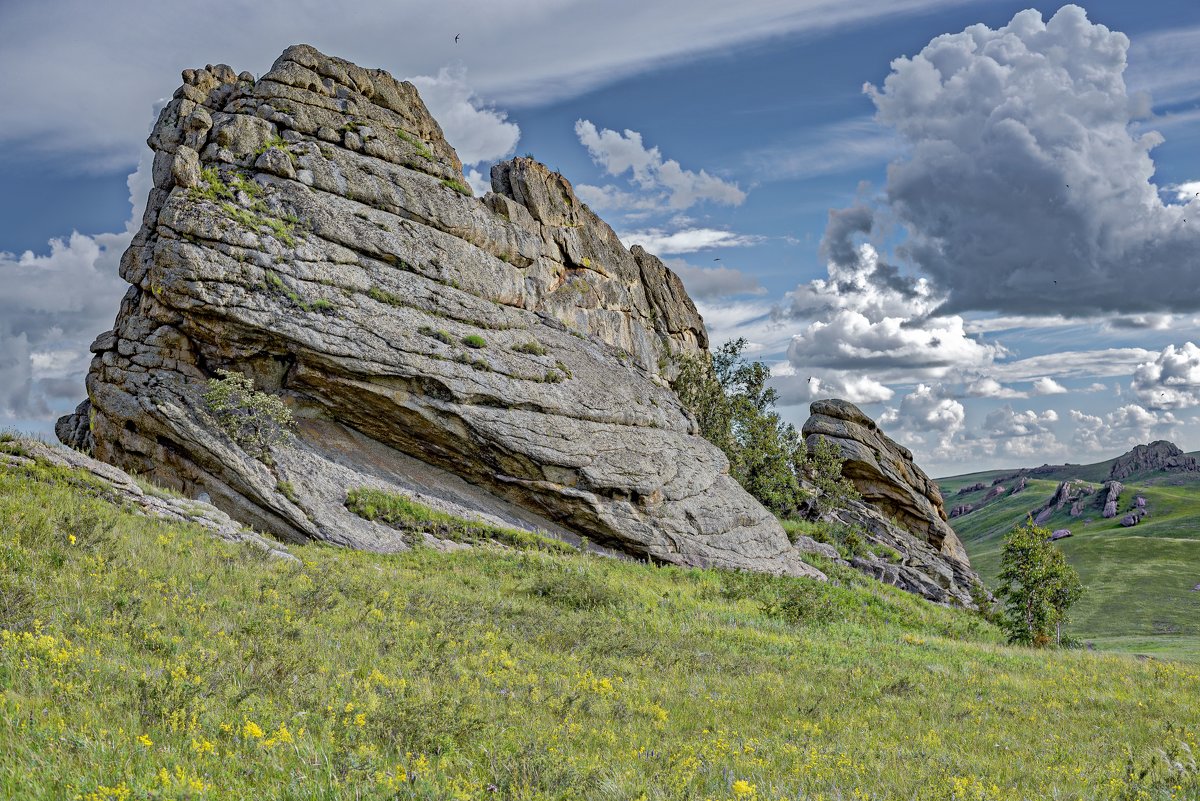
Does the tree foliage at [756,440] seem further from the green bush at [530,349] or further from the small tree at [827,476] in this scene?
the green bush at [530,349]

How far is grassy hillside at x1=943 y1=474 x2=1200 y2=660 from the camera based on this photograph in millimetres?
72375

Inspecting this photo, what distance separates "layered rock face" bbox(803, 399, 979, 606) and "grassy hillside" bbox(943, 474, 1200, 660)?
8.05 metres

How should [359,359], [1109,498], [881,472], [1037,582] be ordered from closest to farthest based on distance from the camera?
[359,359] < [1037,582] < [881,472] < [1109,498]

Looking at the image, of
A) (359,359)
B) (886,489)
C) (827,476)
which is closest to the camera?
(359,359)

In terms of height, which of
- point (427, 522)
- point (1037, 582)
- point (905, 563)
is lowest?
point (1037, 582)

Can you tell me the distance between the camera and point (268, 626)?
11.8 metres

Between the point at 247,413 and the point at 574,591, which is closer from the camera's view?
the point at 574,591

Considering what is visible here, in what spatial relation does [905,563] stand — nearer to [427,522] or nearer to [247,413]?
[427,522]

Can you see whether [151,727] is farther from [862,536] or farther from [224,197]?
[862,536]

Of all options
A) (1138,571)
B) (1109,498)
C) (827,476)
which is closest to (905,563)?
(827,476)

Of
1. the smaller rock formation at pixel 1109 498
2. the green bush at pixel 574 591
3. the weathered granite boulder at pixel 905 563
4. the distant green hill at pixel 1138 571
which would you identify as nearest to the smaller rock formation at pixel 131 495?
the green bush at pixel 574 591

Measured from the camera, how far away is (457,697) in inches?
390

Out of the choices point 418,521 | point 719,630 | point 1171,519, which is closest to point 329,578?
point 719,630

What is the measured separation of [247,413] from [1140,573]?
12738cm
